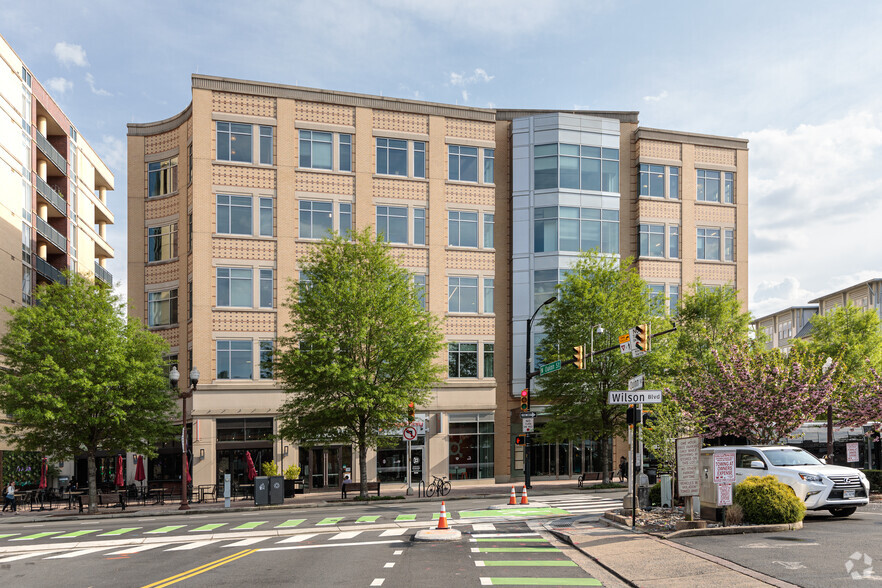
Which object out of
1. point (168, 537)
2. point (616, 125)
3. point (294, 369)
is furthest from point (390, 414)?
point (616, 125)

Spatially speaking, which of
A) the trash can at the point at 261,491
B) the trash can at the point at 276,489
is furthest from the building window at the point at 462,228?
the trash can at the point at 261,491

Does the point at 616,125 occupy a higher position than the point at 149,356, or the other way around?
the point at 616,125

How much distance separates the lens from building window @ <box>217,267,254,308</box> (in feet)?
136

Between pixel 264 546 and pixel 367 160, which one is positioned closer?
pixel 264 546

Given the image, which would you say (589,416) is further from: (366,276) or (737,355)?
(366,276)

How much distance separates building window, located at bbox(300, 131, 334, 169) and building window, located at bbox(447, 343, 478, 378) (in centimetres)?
1213

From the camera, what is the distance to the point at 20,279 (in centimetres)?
4712

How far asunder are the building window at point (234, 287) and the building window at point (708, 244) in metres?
26.9

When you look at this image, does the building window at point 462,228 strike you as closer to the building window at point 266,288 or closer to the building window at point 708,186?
the building window at point 266,288

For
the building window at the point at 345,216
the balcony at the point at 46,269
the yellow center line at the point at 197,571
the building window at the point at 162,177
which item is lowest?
the yellow center line at the point at 197,571

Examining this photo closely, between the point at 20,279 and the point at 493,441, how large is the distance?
95.2 feet

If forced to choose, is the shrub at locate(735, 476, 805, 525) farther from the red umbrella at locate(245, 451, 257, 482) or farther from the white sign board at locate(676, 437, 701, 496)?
the red umbrella at locate(245, 451, 257, 482)

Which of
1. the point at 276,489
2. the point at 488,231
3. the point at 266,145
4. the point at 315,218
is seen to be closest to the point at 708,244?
the point at 488,231

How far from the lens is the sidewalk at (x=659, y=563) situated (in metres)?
12.2
